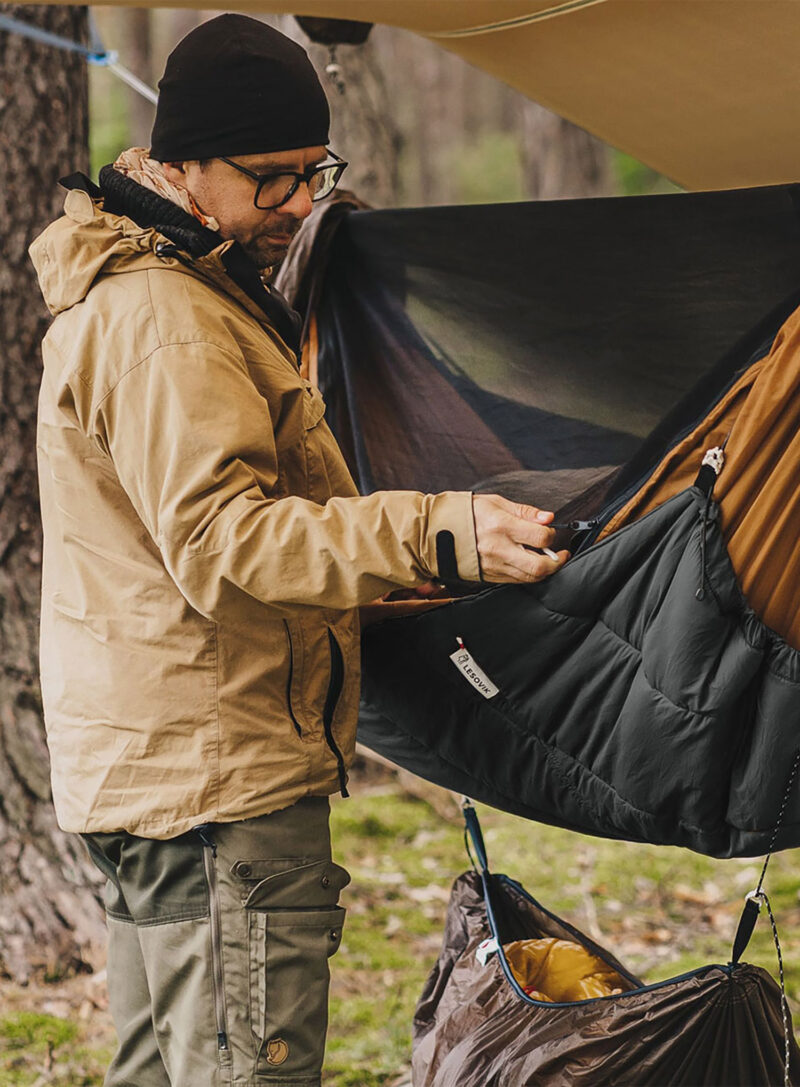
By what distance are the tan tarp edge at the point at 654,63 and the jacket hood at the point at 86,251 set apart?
2.43 feet

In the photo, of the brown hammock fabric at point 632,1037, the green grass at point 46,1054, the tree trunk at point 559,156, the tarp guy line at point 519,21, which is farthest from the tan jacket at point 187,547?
the tree trunk at point 559,156

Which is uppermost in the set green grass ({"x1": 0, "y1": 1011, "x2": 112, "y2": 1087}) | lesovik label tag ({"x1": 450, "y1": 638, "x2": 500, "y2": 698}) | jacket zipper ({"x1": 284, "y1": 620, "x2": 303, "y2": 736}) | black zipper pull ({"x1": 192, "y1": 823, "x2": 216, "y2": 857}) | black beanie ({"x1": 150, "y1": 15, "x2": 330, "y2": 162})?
black beanie ({"x1": 150, "y1": 15, "x2": 330, "y2": 162})

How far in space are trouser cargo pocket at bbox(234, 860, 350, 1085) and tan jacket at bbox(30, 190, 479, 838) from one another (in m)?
0.14

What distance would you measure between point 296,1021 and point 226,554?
0.78 metres

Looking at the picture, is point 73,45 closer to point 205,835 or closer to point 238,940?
point 205,835

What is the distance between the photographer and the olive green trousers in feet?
6.28

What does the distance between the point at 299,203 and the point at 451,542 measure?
65cm

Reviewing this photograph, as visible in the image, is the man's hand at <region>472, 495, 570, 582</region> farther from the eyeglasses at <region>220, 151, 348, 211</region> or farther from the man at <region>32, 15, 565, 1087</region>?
the eyeglasses at <region>220, 151, 348, 211</region>

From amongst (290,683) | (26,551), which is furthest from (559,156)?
(290,683)

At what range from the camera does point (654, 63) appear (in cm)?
237

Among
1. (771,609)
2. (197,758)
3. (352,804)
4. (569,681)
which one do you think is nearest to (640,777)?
(569,681)

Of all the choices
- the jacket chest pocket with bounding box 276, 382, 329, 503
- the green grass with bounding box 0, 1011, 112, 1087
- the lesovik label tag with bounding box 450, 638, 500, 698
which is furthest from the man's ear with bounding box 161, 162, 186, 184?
the green grass with bounding box 0, 1011, 112, 1087

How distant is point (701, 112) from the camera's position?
250 centimetres

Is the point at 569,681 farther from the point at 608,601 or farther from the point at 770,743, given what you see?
the point at 770,743
